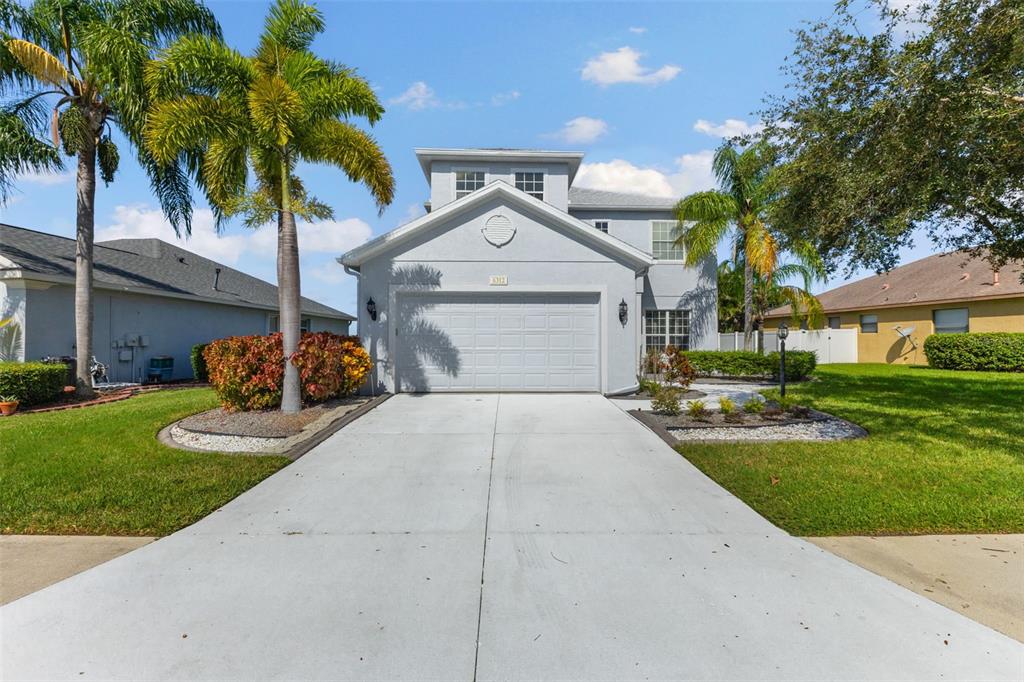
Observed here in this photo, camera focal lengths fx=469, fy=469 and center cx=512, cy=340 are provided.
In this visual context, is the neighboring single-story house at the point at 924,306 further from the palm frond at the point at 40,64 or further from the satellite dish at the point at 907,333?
the palm frond at the point at 40,64

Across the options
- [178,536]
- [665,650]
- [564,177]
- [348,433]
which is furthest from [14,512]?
[564,177]

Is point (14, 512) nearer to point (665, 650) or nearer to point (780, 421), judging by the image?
point (665, 650)

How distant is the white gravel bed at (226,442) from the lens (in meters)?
6.72

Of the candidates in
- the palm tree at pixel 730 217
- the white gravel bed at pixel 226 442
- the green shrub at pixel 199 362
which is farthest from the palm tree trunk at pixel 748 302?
the green shrub at pixel 199 362

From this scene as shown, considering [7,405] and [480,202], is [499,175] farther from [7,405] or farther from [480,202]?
[7,405]

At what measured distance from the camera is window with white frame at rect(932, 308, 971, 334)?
2080 centimetres

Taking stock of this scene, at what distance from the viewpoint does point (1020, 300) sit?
18906 millimetres

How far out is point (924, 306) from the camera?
22.0m

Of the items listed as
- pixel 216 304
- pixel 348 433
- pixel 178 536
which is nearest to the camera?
pixel 178 536

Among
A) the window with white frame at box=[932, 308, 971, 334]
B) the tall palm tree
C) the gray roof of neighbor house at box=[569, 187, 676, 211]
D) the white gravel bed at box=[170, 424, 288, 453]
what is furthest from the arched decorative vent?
the window with white frame at box=[932, 308, 971, 334]

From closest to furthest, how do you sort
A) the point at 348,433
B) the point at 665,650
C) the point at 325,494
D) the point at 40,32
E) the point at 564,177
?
the point at 665,650 → the point at 325,494 → the point at 348,433 → the point at 40,32 → the point at 564,177

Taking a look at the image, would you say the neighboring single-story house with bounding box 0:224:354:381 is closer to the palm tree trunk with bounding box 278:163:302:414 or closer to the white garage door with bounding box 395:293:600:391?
the palm tree trunk with bounding box 278:163:302:414

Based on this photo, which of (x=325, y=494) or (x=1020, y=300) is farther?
(x=1020, y=300)

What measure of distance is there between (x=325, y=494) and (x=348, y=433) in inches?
102
